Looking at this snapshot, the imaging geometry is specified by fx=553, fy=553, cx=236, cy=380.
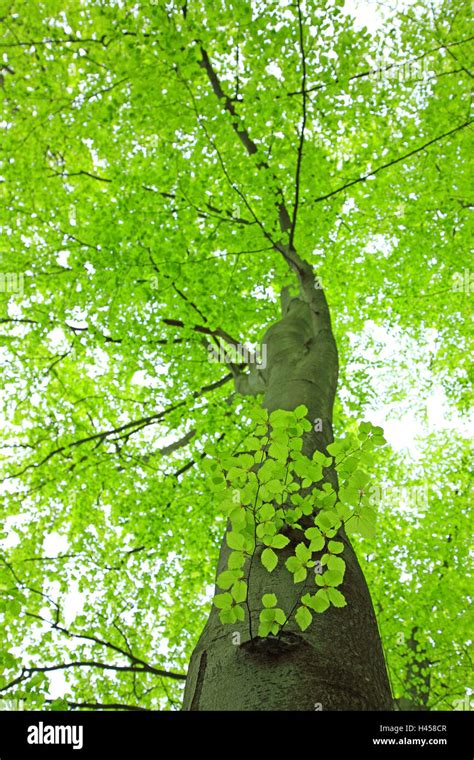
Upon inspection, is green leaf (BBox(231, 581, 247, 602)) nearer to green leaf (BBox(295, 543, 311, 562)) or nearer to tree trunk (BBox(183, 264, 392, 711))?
tree trunk (BBox(183, 264, 392, 711))

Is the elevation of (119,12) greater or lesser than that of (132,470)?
greater

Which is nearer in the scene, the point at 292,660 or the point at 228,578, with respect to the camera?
the point at 228,578

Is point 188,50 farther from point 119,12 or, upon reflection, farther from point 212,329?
point 212,329

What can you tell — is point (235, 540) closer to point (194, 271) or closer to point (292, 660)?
point (292, 660)

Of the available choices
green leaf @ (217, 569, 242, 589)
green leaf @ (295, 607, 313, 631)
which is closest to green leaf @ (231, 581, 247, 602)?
green leaf @ (217, 569, 242, 589)

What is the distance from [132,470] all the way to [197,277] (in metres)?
3.04

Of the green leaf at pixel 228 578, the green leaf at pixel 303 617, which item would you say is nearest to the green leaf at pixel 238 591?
the green leaf at pixel 228 578

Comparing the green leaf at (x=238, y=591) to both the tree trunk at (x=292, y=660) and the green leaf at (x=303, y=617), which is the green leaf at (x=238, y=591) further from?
the green leaf at (x=303, y=617)

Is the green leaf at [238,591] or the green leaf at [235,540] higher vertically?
the green leaf at [235,540]

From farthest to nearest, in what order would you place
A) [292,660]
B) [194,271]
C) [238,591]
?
[194,271] < [292,660] < [238,591]

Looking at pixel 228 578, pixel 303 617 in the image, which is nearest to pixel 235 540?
pixel 228 578

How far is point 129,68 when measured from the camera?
544 cm

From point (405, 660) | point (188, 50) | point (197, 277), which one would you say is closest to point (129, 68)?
point (188, 50)
